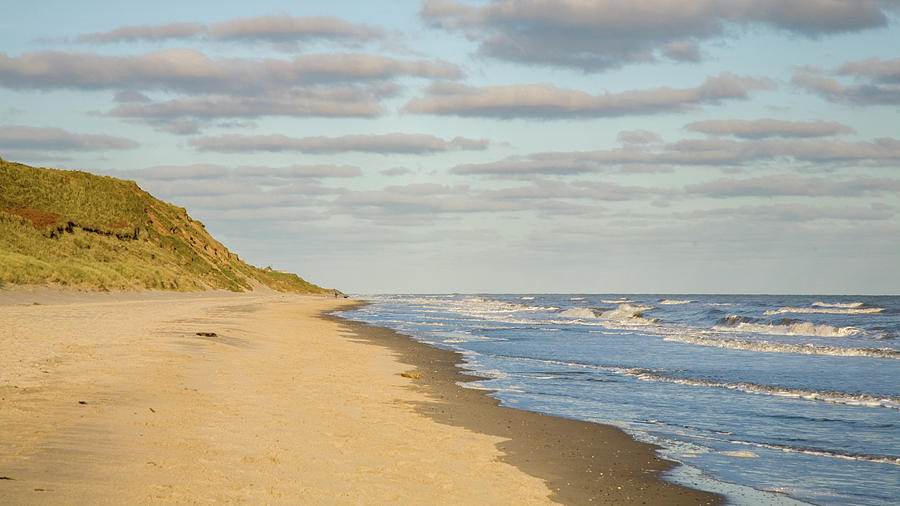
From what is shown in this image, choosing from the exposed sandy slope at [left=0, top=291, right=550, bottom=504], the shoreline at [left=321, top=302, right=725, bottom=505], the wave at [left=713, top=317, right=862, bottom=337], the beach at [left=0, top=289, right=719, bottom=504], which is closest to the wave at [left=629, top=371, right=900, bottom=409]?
the shoreline at [left=321, top=302, right=725, bottom=505]

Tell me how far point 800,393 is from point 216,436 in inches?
514

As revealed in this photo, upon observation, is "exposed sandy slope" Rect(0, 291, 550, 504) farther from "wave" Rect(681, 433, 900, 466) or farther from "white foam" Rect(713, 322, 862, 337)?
"white foam" Rect(713, 322, 862, 337)

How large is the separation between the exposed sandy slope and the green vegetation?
30.7 metres

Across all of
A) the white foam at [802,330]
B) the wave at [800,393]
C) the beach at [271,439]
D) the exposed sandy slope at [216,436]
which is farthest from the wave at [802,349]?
the exposed sandy slope at [216,436]

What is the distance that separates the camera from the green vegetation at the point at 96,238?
5047cm

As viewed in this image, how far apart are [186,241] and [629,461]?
91.5 meters

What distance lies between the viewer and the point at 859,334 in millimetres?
40719

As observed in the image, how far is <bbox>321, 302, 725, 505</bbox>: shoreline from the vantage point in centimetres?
830

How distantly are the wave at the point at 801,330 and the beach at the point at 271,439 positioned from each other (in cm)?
3262

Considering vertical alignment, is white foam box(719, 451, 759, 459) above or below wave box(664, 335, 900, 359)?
below

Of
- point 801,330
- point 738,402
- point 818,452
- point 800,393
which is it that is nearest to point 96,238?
point 801,330

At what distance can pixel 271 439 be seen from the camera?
9375mm

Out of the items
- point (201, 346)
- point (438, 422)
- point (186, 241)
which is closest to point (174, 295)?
point (186, 241)

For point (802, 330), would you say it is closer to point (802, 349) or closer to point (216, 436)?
point (802, 349)
